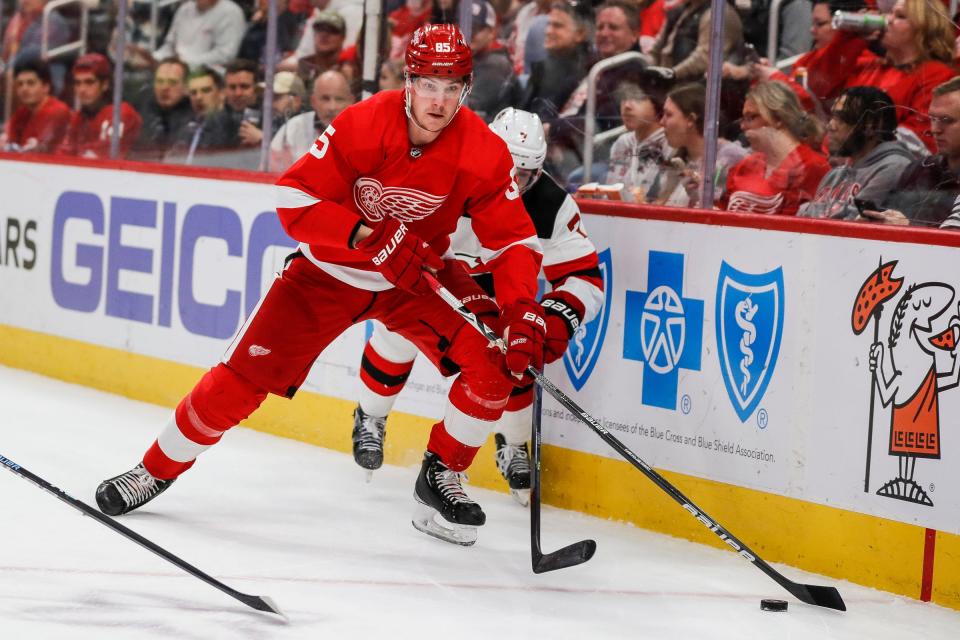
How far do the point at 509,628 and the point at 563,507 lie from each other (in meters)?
1.22

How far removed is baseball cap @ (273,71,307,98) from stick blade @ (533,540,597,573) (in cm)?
238

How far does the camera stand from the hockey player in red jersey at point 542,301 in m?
4.03

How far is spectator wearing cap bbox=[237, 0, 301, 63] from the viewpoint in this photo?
530 cm

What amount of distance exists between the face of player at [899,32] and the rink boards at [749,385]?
0.52 metres

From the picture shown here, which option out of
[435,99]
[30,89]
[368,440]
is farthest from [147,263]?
[435,99]

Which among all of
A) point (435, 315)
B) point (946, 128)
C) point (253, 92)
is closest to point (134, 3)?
point (253, 92)

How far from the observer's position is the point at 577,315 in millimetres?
4000

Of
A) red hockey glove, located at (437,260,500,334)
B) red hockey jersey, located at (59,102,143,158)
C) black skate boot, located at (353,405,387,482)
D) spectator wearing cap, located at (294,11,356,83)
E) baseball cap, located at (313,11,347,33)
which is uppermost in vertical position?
baseball cap, located at (313,11,347,33)

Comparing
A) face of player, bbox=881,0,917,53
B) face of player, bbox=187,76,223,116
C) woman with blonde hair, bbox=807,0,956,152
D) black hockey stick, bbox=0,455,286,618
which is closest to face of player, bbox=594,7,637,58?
woman with blonde hair, bbox=807,0,956,152

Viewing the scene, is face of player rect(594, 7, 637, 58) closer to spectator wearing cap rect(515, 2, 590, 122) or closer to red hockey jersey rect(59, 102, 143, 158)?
spectator wearing cap rect(515, 2, 590, 122)

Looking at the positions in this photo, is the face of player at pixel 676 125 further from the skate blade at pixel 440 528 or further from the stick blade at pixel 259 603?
the stick blade at pixel 259 603

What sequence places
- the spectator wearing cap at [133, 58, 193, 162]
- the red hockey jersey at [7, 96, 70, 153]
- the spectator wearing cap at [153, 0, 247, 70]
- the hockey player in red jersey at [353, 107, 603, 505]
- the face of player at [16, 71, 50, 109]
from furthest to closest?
the face of player at [16, 71, 50, 109] < the red hockey jersey at [7, 96, 70, 153] < the spectator wearing cap at [133, 58, 193, 162] < the spectator wearing cap at [153, 0, 247, 70] < the hockey player in red jersey at [353, 107, 603, 505]

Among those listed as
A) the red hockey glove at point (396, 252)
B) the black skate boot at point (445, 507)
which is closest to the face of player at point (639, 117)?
the red hockey glove at point (396, 252)

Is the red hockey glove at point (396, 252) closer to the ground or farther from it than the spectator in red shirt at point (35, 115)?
closer to the ground
